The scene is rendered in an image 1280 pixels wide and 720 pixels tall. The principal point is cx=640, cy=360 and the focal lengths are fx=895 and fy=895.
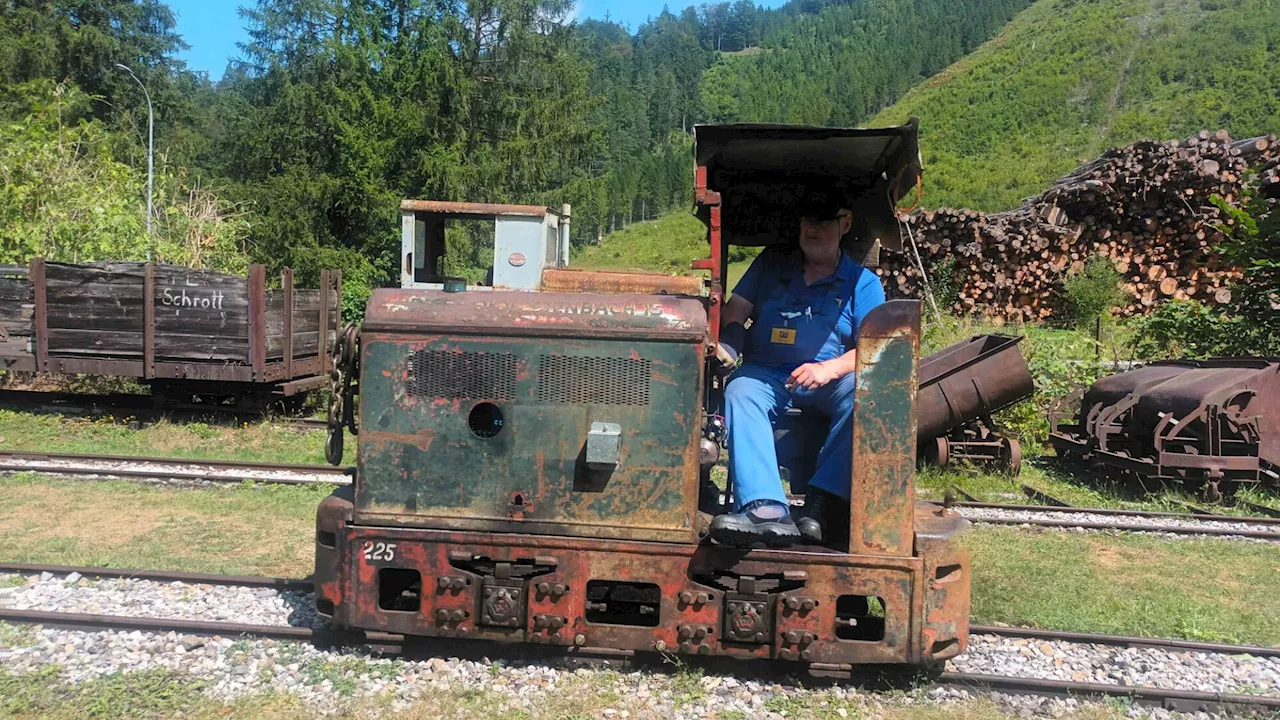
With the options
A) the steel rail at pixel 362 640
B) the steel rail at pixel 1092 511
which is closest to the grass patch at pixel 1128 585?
the steel rail at pixel 1092 511

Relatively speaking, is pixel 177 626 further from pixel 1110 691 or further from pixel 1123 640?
pixel 1123 640

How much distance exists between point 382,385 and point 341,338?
316 millimetres

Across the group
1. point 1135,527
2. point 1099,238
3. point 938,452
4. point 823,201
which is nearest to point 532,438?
point 823,201

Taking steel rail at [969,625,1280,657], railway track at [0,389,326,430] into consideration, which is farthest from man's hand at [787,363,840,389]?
railway track at [0,389,326,430]

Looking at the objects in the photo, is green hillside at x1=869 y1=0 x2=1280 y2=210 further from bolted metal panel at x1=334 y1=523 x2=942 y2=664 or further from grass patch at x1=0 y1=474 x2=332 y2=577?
bolted metal panel at x1=334 y1=523 x2=942 y2=664

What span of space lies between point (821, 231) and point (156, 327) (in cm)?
918

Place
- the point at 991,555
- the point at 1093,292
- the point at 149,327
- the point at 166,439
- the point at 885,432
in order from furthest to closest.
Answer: the point at 1093,292 < the point at 149,327 < the point at 166,439 < the point at 991,555 < the point at 885,432

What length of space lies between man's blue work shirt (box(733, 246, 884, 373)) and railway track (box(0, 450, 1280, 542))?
371 cm

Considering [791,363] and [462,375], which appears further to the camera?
[791,363]

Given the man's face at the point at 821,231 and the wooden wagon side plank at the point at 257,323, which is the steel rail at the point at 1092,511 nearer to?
the man's face at the point at 821,231

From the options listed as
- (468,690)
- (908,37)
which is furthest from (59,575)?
(908,37)

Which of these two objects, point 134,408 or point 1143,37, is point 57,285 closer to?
point 134,408

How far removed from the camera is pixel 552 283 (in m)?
5.09

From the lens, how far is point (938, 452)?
9125mm
